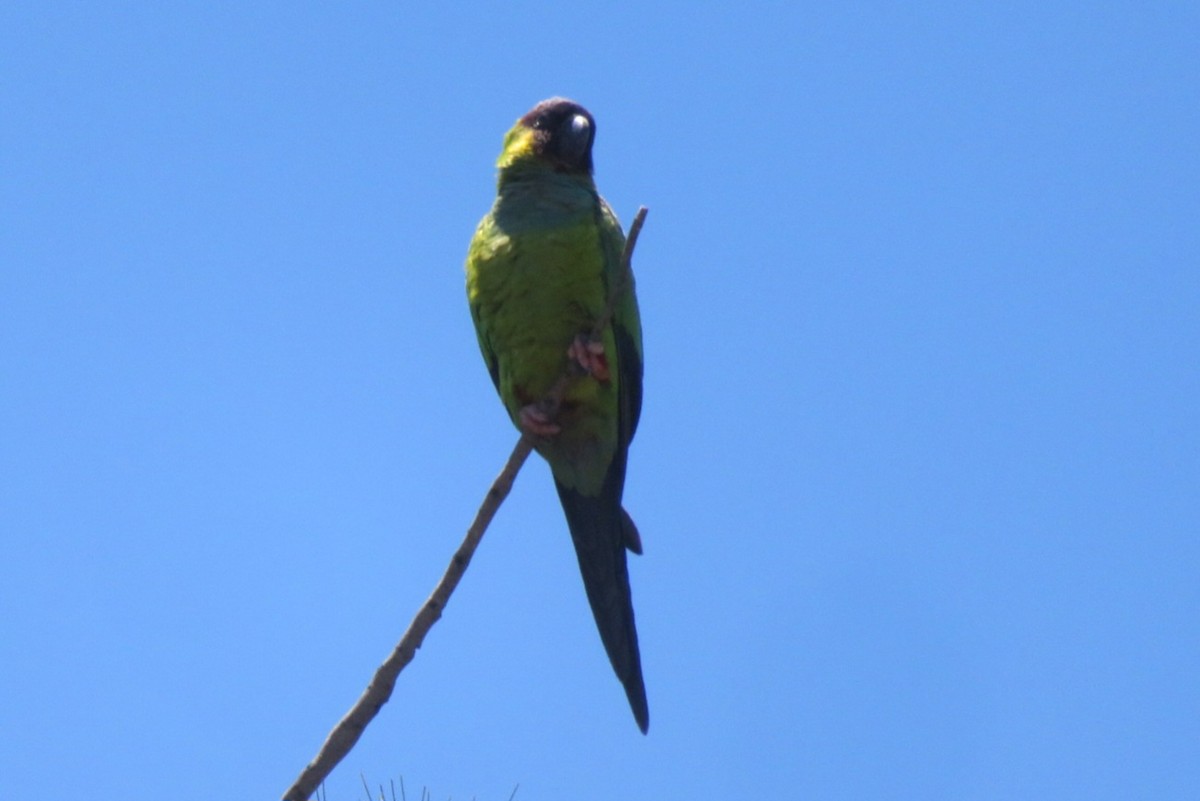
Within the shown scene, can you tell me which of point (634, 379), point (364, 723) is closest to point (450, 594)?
point (364, 723)

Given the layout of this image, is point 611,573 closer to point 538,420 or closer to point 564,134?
point 538,420

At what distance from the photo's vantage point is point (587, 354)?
5.59 m

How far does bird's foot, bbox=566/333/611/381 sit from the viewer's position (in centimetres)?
557

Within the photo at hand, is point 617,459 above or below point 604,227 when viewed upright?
below

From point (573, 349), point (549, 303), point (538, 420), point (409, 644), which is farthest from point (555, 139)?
point (409, 644)

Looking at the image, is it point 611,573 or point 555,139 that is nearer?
point 611,573

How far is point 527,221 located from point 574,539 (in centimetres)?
145

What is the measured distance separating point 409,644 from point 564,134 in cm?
377

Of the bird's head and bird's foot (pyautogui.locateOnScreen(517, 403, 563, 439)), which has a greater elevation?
the bird's head

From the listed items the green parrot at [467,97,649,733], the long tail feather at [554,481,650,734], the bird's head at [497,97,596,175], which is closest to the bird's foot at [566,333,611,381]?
the green parrot at [467,97,649,733]

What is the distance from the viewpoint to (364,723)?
10.5ft

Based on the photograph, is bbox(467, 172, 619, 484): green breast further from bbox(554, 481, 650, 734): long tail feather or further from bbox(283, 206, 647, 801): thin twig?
bbox(283, 206, 647, 801): thin twig

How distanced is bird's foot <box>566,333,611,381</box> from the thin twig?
4.52 feet

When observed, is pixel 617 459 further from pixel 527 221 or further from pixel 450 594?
pixel 450 594
